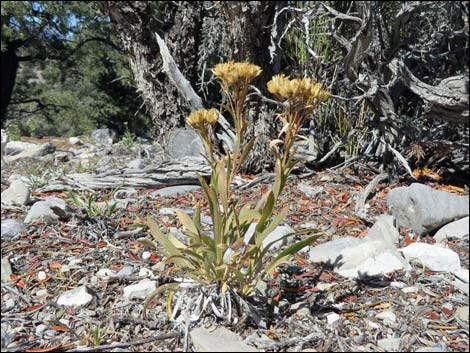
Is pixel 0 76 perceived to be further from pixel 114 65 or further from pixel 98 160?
pixel 98 160

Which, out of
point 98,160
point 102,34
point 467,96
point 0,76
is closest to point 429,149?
point 467,96

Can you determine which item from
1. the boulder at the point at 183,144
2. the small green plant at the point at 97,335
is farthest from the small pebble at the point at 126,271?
the boulder at the point at 183,144

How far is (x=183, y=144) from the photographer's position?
4.61 m

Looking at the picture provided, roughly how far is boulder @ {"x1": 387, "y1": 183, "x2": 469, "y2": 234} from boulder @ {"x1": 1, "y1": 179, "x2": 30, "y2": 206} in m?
2.23

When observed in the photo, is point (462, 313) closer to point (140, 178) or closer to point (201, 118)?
point (201, 118)

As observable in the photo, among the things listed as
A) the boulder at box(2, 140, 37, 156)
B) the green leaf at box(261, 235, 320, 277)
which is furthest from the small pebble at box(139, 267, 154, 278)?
the boulder at box(2, 140, 37, 156)

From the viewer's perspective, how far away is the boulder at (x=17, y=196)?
3275 mm

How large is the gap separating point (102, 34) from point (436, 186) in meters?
8.24

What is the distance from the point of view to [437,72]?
4238 mm

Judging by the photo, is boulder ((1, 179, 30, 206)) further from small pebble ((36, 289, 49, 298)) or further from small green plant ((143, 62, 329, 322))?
small green plant ((143, 62, 329, 322))

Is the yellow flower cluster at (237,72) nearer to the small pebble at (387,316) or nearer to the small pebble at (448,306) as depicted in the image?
the small pebble at (387,316)

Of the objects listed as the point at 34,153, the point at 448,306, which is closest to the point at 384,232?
the point at 448,306

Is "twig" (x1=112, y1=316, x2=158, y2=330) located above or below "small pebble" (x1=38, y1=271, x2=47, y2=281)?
below

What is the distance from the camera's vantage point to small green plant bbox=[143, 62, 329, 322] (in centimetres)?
179
